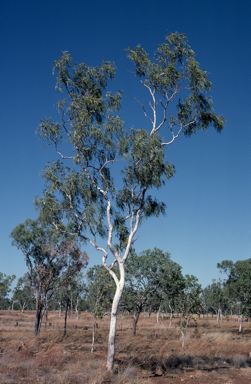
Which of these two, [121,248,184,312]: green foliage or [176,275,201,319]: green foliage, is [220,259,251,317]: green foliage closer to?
[121,248,184,312]: green foliage

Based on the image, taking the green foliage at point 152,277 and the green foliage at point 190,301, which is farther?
the green foliage at point 152,277

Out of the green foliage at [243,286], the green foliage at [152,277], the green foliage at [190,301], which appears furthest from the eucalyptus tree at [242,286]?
the green foliage at [190,301]

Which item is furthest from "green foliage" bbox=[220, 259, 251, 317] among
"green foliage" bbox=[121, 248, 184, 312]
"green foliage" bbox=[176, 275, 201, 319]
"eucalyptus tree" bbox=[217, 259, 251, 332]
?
"green foliage" bbox=[176, 275, 201, 319]

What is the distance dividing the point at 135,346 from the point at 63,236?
536 inches

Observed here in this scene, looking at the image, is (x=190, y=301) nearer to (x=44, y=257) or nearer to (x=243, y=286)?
(x=44, y=257)

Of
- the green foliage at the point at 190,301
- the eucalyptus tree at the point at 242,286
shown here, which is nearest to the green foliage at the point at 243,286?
the eucalyptus tree at the point at 242,286

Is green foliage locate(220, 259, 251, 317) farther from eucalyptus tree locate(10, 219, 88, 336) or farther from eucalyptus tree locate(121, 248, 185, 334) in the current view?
eucalyptus tree locate(10, 219, 88, 336)

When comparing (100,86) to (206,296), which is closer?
(100,86)

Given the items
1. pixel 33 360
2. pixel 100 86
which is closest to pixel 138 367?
pixel 33 360

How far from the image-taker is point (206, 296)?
86750 mm

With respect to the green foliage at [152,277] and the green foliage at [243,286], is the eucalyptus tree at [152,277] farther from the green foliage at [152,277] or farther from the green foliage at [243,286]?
the green foliage at [243,286]

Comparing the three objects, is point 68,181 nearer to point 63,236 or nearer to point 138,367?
point 138,367

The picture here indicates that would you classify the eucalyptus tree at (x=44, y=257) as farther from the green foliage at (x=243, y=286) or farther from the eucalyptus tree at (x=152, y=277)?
the green foliage at (x=243, y=286)

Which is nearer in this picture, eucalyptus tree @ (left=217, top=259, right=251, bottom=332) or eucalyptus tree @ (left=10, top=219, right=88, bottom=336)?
eucalyptus tree @ (left=10, top=219, right=88, bottom=336)
